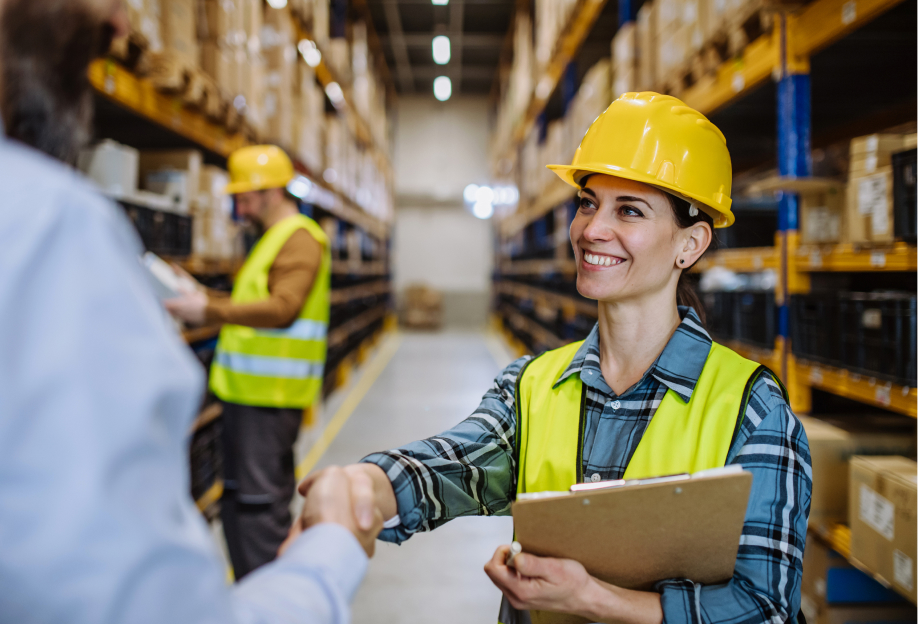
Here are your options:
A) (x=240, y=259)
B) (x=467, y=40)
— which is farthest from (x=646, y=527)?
(x=467, y=40)

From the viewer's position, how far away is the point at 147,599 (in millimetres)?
540

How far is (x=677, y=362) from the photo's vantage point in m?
1.39

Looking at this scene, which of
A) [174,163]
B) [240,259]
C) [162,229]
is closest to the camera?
[162,229]

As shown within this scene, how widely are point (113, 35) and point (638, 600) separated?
121cm

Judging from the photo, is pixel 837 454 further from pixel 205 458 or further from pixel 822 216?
pixel 205 458

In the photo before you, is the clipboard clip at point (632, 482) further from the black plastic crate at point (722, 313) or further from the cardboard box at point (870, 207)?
the black plastic crate at point (722, 313)

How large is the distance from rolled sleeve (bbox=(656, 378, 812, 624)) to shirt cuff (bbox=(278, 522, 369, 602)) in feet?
1.99

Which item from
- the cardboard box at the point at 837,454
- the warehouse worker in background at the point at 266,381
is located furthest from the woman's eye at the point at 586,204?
the warehouse worker in background at the point at 266,381

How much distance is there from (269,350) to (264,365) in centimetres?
8

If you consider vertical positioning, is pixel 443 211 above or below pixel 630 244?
above

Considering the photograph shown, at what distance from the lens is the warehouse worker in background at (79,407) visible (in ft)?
1.66

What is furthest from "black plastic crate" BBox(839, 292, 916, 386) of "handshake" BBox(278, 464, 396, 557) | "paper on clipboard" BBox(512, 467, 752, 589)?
"handshake" BBox(278, 464, 396, 557)

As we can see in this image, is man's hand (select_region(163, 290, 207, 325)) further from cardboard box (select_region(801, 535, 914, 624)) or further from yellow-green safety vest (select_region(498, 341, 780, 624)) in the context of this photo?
cardboard box (select_region(801, 535, 914, 624))

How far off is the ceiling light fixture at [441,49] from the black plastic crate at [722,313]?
448 inches
